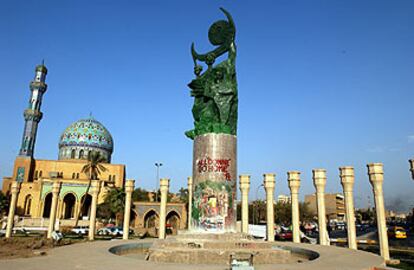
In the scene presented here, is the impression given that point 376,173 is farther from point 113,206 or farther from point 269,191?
point 113,206

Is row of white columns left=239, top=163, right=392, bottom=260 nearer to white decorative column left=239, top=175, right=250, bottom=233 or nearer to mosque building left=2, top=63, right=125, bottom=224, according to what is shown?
white decorative column left=239, top=175, right=250, bottom=233

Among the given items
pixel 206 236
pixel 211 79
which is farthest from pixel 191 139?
pixel 206 236

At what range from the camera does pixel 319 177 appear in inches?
848

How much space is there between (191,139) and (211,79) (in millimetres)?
4013

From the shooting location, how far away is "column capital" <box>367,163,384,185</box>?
60.7ft

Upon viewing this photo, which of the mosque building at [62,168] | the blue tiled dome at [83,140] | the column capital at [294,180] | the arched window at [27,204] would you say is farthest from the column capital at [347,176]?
the blue tiled dome at [83,140]

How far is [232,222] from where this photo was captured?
16938mm

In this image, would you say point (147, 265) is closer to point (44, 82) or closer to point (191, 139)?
point (191, 139)

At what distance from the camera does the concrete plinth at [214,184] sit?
16750 mm

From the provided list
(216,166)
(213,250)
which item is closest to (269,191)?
(216,166)

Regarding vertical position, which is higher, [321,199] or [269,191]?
[269,191]

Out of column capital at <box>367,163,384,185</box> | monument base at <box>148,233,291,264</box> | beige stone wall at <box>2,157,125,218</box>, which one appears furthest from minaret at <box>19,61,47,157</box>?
column capital at <box>367,163,384,185</box>

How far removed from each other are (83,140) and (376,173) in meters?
58.2

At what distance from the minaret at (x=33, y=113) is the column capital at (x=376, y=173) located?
197ft
